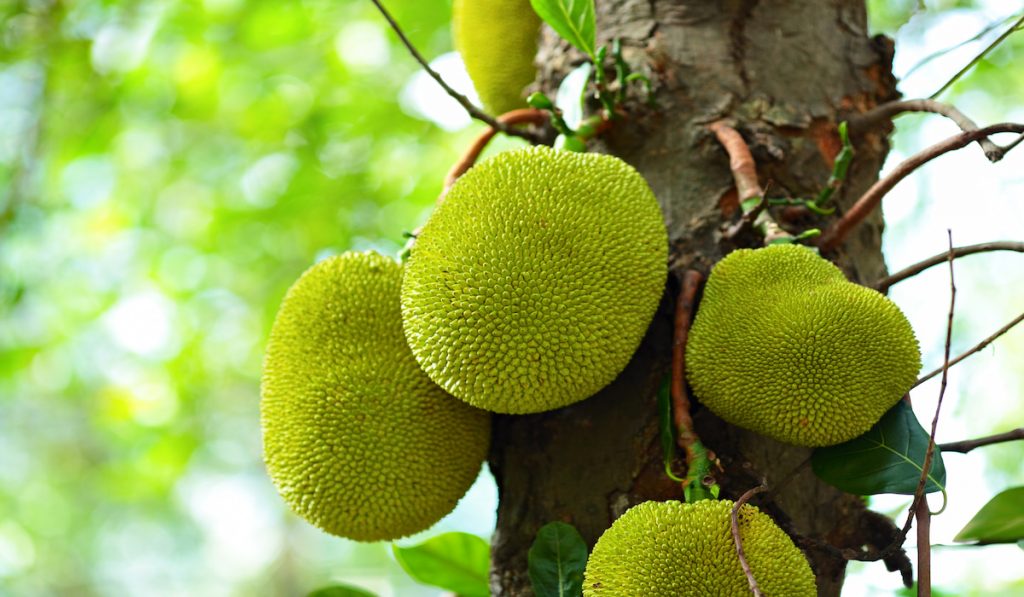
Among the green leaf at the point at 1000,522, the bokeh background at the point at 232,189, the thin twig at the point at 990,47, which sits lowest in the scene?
the bokeh background at the point at 232,189

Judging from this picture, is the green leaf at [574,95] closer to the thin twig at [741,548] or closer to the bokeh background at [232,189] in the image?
the bokeh background at [232,189]

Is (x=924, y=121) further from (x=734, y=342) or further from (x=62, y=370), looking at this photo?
(x=62, y=370)

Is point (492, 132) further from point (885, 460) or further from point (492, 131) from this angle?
point (885, 460)

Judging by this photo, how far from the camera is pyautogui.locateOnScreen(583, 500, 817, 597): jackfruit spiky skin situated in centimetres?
70

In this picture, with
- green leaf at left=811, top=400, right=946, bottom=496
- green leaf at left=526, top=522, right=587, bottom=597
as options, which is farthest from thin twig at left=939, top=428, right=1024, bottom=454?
green leaf at left=526, top=522, right=587, bottom=597

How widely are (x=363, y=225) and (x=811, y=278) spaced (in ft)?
7.85

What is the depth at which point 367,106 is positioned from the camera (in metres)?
2.90

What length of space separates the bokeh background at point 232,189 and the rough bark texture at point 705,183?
1.21 feet

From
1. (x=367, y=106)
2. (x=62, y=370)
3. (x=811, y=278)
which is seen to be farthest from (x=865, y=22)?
(x=62, y=370)

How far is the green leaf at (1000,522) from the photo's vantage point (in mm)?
971

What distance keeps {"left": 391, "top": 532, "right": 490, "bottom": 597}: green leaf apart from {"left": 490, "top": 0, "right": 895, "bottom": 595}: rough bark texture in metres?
0.20

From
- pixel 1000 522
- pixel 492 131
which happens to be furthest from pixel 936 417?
pixel 492 131

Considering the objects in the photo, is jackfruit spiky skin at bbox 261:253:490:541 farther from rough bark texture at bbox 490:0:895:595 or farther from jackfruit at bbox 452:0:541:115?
jackfruit at bbox 452:0:541:115

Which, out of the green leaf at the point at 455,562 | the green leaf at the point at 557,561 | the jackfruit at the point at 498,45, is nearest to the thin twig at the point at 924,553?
the green leaf at the point at 557,561
